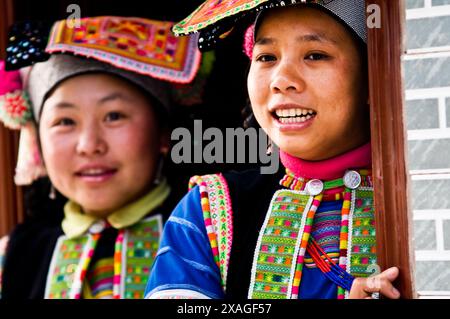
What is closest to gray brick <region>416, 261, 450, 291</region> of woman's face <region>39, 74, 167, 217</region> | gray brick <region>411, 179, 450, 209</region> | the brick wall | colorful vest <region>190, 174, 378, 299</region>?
the brick wall

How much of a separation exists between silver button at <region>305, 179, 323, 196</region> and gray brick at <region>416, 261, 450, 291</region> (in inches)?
18.0

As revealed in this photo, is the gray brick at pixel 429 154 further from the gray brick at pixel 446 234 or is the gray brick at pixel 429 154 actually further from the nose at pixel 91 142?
the nose at pixel 91 142

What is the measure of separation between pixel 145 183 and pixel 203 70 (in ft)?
1.49

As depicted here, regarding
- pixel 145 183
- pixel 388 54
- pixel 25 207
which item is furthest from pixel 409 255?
pixel 25 207

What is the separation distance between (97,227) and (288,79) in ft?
3.52

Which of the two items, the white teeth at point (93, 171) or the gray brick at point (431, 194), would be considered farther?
the white teeth at point (93, 171)

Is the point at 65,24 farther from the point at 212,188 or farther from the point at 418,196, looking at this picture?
the point at 418,196

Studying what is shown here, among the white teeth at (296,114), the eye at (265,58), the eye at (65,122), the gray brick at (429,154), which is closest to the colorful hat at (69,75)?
the eye at (65,122)

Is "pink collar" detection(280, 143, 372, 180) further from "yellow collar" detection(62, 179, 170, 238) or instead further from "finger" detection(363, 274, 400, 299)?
"yellow collar" detection(62, 179, 170, 238)

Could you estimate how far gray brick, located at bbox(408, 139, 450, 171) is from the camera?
1.71 m

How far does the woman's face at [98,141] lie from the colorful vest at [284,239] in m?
0.61

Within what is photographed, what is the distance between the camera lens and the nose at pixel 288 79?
6.57 ft

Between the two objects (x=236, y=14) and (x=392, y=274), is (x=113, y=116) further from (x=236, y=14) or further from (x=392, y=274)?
(x=392, y=274)
